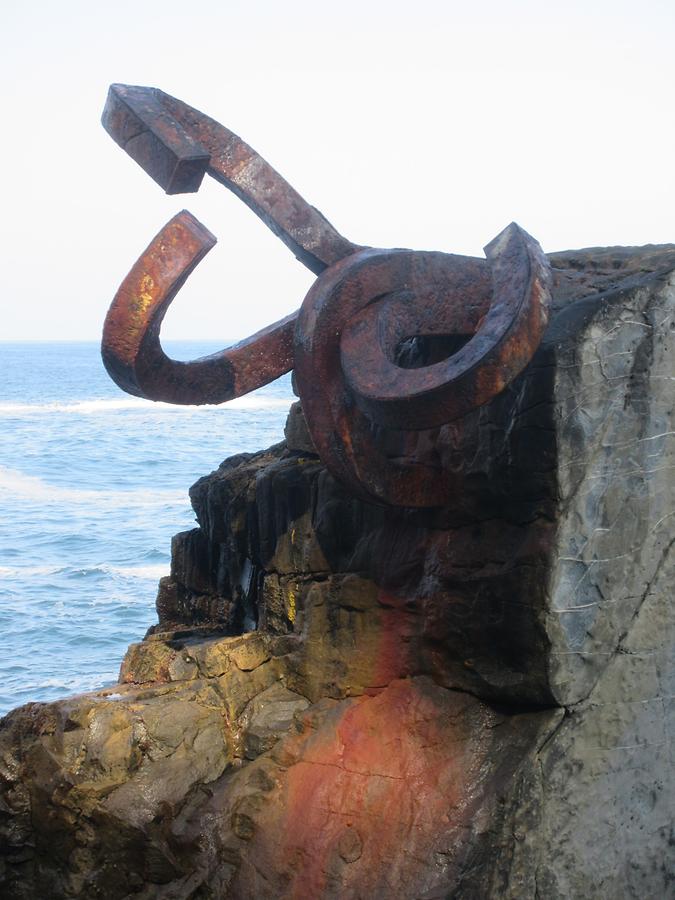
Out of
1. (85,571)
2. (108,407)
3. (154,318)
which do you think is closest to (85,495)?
(85,571)

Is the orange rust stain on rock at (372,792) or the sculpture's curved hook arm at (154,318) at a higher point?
the sculpture's curved hook arm at (154,318)

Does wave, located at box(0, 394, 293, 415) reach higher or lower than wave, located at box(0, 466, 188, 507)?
higher

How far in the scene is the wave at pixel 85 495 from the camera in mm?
19875

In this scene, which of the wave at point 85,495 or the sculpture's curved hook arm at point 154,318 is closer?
the sculpture's curved hook arm at point 154,318

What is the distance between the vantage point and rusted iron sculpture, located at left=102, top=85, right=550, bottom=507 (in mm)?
3545

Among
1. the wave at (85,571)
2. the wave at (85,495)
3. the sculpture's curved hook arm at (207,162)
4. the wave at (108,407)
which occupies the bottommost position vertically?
the wave at (85,571)

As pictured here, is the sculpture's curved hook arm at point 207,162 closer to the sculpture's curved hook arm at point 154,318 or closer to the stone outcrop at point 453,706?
the sculpture's curved hook arm at point 154,318

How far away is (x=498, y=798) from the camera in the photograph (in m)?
3.74

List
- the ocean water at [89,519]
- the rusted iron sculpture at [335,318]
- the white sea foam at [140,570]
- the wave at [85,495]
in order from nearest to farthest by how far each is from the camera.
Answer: the rusted iron sculpture at [335,318], the ocean water at [89,519], the white sea foam at [140,570], the wave at [85,495]

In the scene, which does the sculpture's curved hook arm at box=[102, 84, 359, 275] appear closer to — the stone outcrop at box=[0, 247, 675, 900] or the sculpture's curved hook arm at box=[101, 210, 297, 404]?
the sculpture's curved hook arm at box=[101, 210, 297, 404]

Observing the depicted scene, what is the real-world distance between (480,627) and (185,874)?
124cm

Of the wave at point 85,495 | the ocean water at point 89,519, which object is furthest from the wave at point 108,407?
the wave at point 85,495

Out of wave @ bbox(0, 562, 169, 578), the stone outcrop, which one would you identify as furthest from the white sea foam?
the stone outcrop

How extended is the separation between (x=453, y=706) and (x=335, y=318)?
127 centimetres
